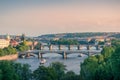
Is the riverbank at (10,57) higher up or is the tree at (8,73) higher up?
the tree at (8,73)

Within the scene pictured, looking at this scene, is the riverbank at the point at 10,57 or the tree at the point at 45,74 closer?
the tree at the point at 45,74

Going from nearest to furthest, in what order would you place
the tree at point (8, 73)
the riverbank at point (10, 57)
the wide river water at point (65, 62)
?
the tree at point (8, 73) → the wide river water at point (65, 62) → the riverbank at point (10, 57)

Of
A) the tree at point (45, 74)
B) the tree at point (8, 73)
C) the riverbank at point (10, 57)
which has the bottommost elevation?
the riverbank at point (10, 57)

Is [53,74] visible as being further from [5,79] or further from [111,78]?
[111,78]

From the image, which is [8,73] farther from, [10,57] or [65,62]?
[10,57]

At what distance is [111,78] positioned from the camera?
42.7ft

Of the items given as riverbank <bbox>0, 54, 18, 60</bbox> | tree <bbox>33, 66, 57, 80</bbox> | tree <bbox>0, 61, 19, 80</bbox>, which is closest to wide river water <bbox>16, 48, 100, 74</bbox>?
riverbank <bbox>0, 54, 18, 60</bbox>

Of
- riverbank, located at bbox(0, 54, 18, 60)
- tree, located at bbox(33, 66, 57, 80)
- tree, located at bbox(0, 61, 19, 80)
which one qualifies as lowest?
riverbank, located at bbox(0, 54, 18, 60)

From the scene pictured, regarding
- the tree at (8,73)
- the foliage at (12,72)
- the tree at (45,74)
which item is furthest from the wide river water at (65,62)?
the tree at (8,73)

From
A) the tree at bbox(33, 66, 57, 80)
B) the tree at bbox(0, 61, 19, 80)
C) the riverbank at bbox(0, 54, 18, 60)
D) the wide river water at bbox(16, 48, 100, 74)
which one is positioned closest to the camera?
the tree at bbox(0, 61, 19, 80)

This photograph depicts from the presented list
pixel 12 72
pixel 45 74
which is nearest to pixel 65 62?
pixel 45 74

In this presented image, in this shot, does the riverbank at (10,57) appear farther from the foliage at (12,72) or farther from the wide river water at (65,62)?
the foliage at (12,72)

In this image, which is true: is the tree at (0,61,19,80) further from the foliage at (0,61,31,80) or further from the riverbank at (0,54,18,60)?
the riverbank at (0,54,18,60)

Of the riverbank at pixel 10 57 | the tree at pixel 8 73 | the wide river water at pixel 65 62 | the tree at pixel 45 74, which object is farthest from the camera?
the riverbank at pixel 10 57
